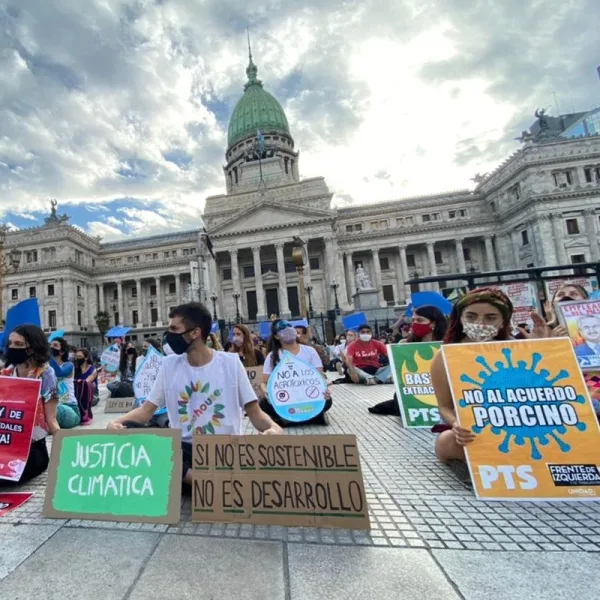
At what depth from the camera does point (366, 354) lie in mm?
9844

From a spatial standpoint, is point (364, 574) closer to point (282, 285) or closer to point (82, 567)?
point (82, 567)

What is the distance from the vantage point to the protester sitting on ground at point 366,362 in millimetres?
9672

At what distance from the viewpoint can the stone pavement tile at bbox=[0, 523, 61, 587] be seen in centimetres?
217

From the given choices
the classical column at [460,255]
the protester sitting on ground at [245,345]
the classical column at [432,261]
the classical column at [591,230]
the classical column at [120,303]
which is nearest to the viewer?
the protester sitting on ground at [245,345]

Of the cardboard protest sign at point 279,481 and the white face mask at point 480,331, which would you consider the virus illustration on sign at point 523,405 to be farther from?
the cardboard protest sign at point 279,481

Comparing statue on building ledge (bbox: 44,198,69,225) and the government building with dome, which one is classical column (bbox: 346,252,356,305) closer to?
the government building with dome

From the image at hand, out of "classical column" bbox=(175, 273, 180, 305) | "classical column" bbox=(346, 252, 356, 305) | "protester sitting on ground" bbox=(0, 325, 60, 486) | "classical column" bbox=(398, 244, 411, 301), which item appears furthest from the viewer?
"classical column" bbox=(175, 273, 180, 305)

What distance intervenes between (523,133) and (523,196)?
25.8 feet

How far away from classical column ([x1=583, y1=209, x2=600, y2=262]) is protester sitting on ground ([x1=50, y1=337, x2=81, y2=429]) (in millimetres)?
46527

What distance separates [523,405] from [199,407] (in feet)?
9.15

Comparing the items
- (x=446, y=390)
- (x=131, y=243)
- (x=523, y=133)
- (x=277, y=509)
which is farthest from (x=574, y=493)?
(x=131, y=243)

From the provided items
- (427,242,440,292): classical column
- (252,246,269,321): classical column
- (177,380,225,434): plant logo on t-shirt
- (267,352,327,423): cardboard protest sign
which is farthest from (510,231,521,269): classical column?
(177,380,225,434): plant logo on t-shirt

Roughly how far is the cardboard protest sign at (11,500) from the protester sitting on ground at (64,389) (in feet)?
6.17

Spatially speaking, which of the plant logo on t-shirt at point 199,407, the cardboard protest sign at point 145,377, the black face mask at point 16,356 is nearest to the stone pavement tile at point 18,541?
the plant logo on t-shirt at point 199,407
